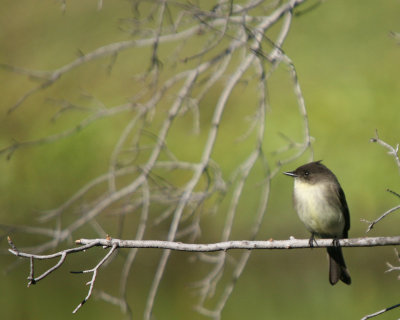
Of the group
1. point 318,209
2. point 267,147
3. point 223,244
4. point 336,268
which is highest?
point 223,244

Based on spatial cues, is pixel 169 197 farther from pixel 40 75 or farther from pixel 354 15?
pixel 354 15

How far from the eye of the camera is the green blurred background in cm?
1148

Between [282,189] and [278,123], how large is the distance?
1.64 meters

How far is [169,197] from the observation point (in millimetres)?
6703

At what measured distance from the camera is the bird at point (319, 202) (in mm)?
6887

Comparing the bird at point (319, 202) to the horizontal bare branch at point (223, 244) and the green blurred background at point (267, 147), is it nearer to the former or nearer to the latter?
the horizontal bare branch at point (223, 244)

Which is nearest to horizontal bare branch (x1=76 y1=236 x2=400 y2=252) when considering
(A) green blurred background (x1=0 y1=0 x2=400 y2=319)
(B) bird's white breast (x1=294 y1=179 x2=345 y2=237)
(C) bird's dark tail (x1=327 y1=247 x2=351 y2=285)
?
(B) bird's white breast (x1=294 y1=179 x2=345 y2=237)

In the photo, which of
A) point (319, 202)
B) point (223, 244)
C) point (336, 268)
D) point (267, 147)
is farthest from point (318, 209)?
point (267, 147)

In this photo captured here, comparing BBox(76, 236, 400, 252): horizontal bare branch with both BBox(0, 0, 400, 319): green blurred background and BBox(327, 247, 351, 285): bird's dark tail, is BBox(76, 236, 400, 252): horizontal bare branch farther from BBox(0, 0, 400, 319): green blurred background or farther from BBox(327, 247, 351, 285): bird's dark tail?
BBox(0, 0, 400, 319): green blurred background

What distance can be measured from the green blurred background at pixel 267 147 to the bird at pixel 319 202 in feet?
9.61

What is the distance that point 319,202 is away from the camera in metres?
6.90

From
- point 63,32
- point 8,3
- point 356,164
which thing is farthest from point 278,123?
point 8,3

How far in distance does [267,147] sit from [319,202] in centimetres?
796

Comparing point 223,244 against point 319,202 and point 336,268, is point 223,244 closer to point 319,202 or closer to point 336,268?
point 319,202
